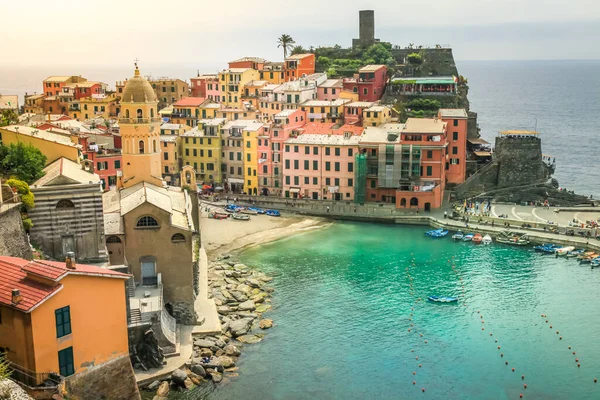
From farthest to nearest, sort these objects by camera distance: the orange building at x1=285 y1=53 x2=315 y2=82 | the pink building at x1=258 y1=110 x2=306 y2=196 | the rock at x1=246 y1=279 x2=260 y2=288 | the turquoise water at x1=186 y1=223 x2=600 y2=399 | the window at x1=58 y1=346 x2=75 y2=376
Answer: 1. the orange building at x1=285 y1=53 x2=315 y2=82
2. the pink building at x1=258 y1=110 x2=306 y2=196
3. the rock at x1=246 y1=279 x2=260 y2=288
4. the turquoise water at x1=186 y1=223 x2=600 y2=399
5. the window at x1=58 y1=346 x2=75 y2=376

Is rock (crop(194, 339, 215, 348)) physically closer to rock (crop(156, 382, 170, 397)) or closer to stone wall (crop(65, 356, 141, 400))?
rock (crop(156, 382, 170, 397))

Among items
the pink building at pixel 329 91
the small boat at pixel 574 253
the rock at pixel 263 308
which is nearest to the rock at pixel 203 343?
the rock at pixel 263 308

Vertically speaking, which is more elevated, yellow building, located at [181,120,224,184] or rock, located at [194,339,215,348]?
yellow building, located at [181,120,224,184]

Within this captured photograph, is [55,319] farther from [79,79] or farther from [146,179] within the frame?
[79,79]

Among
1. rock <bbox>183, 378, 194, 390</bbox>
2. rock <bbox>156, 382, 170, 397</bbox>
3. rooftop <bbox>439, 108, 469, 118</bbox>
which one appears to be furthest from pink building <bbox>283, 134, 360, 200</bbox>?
rock <bbox>156, 382, 170, 397</bbox>

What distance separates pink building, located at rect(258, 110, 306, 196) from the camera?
80.6 meters

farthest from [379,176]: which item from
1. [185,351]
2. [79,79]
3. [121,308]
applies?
[79,79]

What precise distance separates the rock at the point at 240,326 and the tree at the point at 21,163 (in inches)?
601

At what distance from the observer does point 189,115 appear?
95938 millimetres

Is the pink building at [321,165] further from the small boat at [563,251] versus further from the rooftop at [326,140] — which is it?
the small boat at [563,251]

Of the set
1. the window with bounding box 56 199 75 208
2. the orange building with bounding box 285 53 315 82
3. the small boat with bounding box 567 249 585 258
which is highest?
the orange building with bounding box 285 53 315 82

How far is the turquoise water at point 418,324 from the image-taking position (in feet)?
128

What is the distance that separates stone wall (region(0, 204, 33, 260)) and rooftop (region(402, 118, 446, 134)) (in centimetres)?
4796

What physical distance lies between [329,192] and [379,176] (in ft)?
19.7
